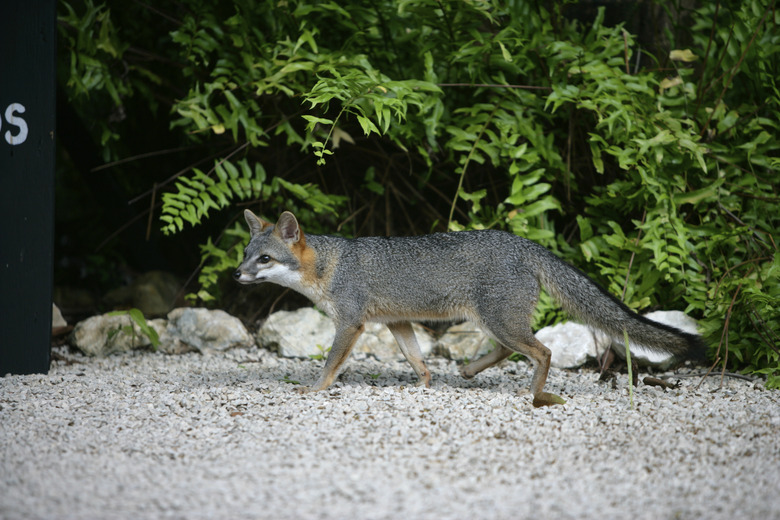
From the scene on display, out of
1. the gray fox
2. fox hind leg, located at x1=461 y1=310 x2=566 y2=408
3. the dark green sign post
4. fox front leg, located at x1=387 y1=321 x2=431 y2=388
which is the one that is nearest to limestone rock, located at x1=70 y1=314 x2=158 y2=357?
the dark green sign post

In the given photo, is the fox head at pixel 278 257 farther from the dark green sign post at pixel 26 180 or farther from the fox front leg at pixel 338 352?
the dark green sign post at pixel 26 180

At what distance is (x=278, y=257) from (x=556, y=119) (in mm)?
2917

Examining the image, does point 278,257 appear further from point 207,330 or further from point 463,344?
point 463,344

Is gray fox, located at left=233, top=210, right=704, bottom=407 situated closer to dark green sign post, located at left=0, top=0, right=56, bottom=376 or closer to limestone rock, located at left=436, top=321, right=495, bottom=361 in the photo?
limestone rock, located at left=436, top=321, right=495, bottom=361

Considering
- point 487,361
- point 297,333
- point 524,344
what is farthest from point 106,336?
point 524,344

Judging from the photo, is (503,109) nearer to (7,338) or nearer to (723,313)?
(723,313)

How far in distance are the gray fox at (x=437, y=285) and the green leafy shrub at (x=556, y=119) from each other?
0.74 m

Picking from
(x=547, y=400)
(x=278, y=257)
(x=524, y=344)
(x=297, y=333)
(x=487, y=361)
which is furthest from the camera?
(x=297, y=333)

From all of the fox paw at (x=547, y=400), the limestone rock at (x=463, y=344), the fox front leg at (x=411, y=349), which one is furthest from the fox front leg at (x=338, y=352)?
the limestone rock at (x=463, y=344)

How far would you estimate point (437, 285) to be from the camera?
489cm

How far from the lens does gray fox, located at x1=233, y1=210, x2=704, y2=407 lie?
15.3ft

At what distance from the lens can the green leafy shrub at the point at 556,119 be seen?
5465 mm

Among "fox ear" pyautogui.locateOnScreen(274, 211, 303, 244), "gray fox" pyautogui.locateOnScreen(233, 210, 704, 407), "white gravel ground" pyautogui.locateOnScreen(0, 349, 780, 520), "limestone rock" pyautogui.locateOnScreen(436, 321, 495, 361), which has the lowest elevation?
"limestone rock" pyautogui.locateOnScreen(436, 321, 495, 361)

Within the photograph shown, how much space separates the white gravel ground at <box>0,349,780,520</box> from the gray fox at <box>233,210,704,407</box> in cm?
36
